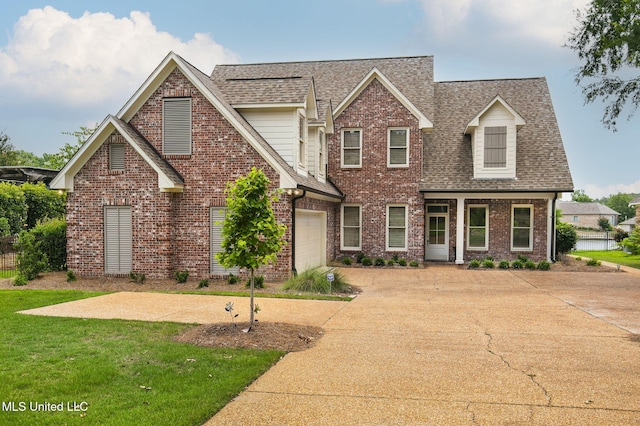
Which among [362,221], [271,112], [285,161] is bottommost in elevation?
[362,221]

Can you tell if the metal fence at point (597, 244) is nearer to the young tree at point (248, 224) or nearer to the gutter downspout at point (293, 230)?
the gutter downspout at point (293, 230)

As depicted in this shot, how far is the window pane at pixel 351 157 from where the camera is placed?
2150 centimetres

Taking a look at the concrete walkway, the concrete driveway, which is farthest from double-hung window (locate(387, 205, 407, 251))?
the concrete driveway

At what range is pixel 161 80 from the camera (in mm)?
15875

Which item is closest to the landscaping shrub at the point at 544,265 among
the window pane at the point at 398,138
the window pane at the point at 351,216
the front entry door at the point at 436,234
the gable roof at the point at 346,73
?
the front entry door at the point at 436,234

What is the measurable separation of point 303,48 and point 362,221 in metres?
11.8

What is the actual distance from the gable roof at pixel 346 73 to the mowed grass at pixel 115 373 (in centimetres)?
1568

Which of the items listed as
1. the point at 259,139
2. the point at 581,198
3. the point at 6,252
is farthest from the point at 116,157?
the point at 581,198

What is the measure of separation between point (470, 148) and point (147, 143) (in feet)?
43.1

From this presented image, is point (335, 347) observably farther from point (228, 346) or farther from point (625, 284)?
point (625, 284)

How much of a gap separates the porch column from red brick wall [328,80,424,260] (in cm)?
146

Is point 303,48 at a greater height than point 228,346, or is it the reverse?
point 303,48

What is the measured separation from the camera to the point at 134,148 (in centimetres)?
1524

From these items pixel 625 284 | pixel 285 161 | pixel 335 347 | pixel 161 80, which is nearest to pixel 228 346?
pixel 335 347
